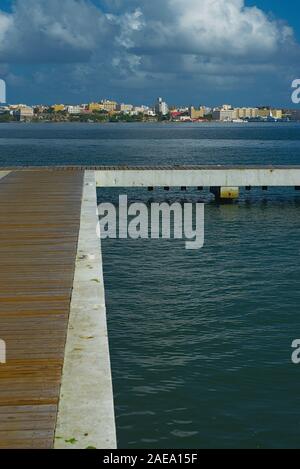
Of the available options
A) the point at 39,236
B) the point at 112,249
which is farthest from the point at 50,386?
the point at 112,249

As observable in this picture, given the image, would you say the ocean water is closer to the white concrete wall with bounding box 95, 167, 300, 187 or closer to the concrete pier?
the concrete pier

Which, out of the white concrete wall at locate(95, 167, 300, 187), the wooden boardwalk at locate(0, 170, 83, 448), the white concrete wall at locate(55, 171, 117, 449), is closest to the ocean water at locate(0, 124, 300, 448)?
the white concrete wall at locate(55, 171, 117, 449)

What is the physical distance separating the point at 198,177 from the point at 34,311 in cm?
2740

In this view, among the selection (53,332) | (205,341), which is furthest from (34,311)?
(205,341)

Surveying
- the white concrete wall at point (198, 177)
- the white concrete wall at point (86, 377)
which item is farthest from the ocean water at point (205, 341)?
the white concrete wall at point (198, 177)

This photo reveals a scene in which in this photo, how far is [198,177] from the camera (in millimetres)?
35375

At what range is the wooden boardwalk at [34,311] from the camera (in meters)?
5.66

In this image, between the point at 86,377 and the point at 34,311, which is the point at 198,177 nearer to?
the point at 34,311

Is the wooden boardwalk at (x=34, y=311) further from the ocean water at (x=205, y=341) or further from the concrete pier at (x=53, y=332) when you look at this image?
the ocean water at (x=205, y=341)

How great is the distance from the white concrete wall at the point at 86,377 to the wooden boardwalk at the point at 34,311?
0.10m

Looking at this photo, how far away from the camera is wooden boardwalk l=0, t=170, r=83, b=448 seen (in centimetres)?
566
